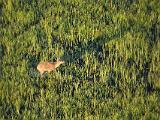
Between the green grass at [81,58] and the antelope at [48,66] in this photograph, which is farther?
the antelope at [48,66]

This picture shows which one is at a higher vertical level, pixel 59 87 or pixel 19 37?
pixel 19 37

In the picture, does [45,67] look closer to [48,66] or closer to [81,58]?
[48,66]

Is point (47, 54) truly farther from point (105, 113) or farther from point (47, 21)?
point (105, 113)

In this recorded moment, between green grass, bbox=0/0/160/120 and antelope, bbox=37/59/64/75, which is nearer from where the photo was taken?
green grass, bbox=0/0/160/120

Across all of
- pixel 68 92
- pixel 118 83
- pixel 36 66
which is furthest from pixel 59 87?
pixel 118 83

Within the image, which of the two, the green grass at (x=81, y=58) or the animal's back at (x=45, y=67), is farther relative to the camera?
the animal's back at (x=45, y=67)

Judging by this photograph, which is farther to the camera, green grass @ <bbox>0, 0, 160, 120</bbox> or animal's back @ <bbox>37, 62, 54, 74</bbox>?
animal's back @ <bbox>37, 62, 54, 74</bbox>

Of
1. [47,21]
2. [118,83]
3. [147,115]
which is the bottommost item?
[147,115]

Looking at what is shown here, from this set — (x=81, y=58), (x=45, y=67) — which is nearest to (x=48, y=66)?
(x=45, y=67)
